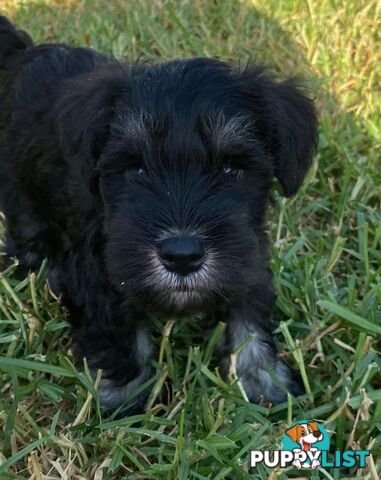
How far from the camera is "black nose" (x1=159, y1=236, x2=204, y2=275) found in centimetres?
181

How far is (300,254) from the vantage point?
3041 mm

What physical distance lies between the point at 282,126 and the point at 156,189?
0.53 meters

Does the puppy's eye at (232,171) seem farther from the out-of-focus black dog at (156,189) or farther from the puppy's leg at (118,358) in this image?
the puppy's leg at (118,358)

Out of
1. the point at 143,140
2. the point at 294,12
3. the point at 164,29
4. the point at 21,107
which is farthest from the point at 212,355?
the point at 294,12

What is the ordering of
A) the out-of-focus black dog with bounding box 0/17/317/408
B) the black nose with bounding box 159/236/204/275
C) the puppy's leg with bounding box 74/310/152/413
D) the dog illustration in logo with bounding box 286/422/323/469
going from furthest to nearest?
1. the puppy's leg with bounding box 74/310/152/413
2. the dog illustration in logo with bounding box 286/422/323/469
3. the out-of-focus black dog with bounding box 0/17/317/408
4. the black nose with bounding box 159/236/204/275

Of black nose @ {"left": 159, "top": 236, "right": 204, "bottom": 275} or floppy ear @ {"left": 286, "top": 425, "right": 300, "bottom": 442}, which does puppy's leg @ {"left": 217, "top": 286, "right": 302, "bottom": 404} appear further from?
black nose @ {"left": 159, "top": 236, "right": 204, "bottom": 275}

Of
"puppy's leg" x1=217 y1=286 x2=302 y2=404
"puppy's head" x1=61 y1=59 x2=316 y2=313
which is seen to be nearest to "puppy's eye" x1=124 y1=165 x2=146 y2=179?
"puppy's head" x1=61 y1=59 x2=316 y2=313

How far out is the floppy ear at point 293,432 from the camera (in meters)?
2.12

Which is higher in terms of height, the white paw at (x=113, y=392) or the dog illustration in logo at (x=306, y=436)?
the dog illustration in logo at (x=306, y=436)

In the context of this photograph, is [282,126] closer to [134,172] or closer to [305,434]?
[134,172]

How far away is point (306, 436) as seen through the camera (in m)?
2.12

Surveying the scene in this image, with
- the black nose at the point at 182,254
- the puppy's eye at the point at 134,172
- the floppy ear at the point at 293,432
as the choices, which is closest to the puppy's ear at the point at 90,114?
the puppy's eye at the point at 134,172

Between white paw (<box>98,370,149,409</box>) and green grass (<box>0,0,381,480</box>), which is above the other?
green grass (<box>0,0,381,480</box>)

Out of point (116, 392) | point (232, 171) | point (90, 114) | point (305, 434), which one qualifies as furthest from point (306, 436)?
point (90, 114)
